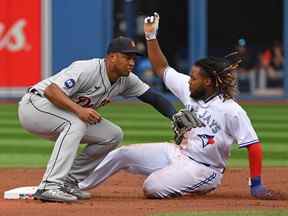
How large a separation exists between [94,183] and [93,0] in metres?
16.5

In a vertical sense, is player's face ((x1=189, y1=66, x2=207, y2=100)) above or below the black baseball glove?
above

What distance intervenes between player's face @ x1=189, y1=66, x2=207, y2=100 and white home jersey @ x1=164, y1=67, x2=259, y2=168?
0.34 ft

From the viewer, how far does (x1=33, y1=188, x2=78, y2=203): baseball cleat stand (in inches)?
300

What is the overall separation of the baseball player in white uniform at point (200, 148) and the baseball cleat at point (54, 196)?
0.64 m

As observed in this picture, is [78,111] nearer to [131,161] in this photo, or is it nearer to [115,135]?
[115,135]

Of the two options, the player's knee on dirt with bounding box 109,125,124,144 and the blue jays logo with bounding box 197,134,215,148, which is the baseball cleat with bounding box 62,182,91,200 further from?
the blue jays logo with bounding box 197,134,215,148

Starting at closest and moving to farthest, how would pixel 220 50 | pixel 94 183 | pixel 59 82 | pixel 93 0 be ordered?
pixel 59 82 < pixel 94 183 < pixel 93 0 < pixel 220 50

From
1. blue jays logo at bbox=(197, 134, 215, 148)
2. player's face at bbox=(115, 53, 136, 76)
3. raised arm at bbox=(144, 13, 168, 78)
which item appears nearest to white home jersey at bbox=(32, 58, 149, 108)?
player's face at bbox=(115, 53, 136, 76)

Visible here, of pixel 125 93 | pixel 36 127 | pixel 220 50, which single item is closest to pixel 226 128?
pixel 125 93

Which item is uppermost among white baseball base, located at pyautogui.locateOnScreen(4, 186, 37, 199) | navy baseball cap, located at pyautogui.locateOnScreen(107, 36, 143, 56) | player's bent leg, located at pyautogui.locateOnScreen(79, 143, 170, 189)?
navy baseball cap, located at pyautogui.locateOnScreen(107, 36, 143, 56)

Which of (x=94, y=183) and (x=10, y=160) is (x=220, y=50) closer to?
(x=10, y=160)

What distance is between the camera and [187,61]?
2575cm

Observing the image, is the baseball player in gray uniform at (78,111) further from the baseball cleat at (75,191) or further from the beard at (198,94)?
the beard at (198,94)

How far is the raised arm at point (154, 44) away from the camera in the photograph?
27.0ft
